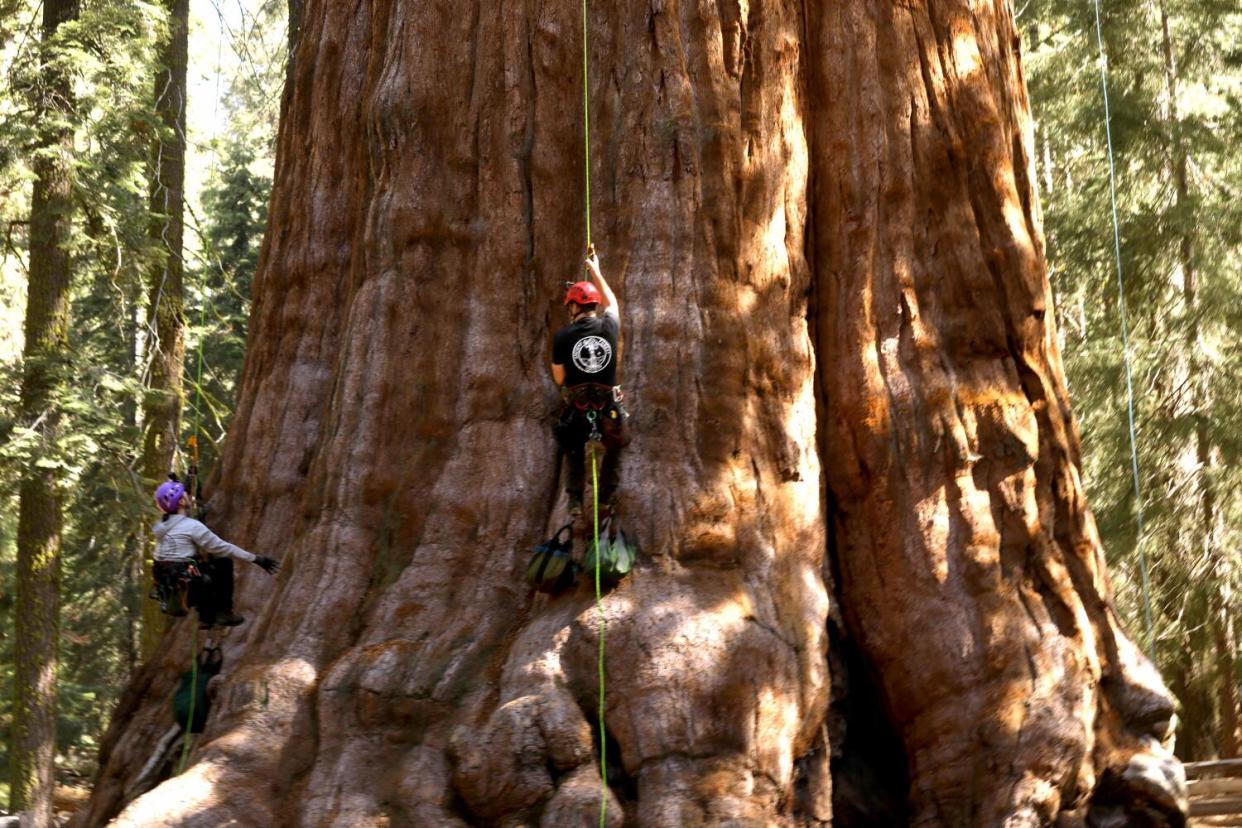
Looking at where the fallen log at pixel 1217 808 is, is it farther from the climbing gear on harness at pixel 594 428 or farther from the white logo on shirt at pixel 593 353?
the white logo on shirt at pixel 593 353

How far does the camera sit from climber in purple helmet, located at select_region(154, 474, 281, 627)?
338 inches

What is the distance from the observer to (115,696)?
83.2 ft

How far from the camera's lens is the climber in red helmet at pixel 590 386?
7.52 m

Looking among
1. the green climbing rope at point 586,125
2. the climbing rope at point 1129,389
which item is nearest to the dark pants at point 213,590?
the green climbing rope at point 586,125

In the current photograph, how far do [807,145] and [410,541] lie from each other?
348 cm

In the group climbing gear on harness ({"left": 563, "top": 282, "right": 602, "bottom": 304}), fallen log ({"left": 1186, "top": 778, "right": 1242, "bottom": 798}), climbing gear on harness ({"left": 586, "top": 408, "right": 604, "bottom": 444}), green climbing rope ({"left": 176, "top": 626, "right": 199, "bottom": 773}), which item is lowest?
fallen log ({"left": 1186, "top": 778, "right": 1242, "bottom": 798})

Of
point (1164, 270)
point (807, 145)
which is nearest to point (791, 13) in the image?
point (807, 145)

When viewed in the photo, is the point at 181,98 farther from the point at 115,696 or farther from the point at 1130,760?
the point at 1130,760

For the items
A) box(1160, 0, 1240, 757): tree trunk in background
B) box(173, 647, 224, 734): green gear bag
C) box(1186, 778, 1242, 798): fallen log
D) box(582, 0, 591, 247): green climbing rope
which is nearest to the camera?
box(582, 0, 591, 247): green climbing rope

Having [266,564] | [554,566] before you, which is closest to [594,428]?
[554,566]

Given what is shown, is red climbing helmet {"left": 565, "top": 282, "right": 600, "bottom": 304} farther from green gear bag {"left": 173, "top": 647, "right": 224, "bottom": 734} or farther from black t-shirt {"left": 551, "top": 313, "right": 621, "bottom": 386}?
green gear bag {"left": 173, "top": 647, "right": 224, "bottom": 734}

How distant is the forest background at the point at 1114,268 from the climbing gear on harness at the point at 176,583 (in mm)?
7320

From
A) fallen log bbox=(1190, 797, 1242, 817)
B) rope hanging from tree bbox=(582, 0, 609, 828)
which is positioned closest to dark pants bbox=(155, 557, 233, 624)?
rope hanging from tree bbox=(582, 0, 609, 828)

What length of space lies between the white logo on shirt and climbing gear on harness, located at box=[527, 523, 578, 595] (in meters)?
0.91
